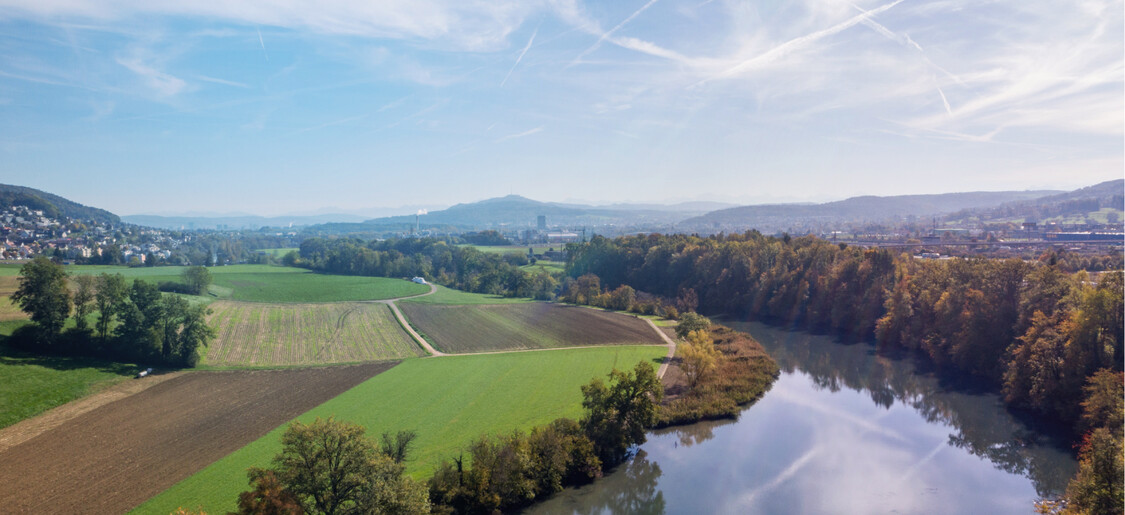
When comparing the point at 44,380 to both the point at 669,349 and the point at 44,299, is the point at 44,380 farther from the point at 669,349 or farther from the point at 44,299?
the point at 669,349

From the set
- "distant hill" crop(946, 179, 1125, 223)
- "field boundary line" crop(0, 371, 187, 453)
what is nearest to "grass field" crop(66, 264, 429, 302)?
"field boundary line" crop(0, 371, 187, 453)

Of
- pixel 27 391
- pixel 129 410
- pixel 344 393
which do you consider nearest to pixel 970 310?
pixel 344 393

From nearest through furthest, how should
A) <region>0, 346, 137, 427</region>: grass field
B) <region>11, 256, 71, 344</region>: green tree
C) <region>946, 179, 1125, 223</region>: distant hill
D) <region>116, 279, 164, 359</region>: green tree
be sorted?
<region>0, 346, 137, 427</region>: grass field
<region>11, 256, 71, 344</region>: green tree
<region>116, 279, 164, 359</region>: green tree
<region>946, 179, 1125, 223</region>: distant hill

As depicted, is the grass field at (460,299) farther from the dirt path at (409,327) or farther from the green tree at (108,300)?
the green tree at (108,300)

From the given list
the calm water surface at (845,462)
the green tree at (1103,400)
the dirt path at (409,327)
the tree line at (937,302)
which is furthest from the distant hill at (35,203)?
the green tree at (1103,400)

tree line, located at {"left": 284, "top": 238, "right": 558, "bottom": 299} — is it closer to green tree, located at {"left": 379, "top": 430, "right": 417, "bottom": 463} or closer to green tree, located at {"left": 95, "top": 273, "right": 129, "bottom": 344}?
green tree, located at {"left": 95, "top": 273, "right": 129, "bottom": 344}

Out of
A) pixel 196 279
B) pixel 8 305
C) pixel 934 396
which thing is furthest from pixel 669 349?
pixel 196 279

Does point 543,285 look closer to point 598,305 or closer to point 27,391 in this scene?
point 598,305

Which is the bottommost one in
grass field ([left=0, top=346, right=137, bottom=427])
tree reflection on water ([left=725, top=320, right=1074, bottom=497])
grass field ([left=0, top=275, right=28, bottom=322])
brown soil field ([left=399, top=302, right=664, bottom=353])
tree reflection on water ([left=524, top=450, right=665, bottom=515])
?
tree reflection on water ([left=725, top=320, right=1074, bottom=497])
